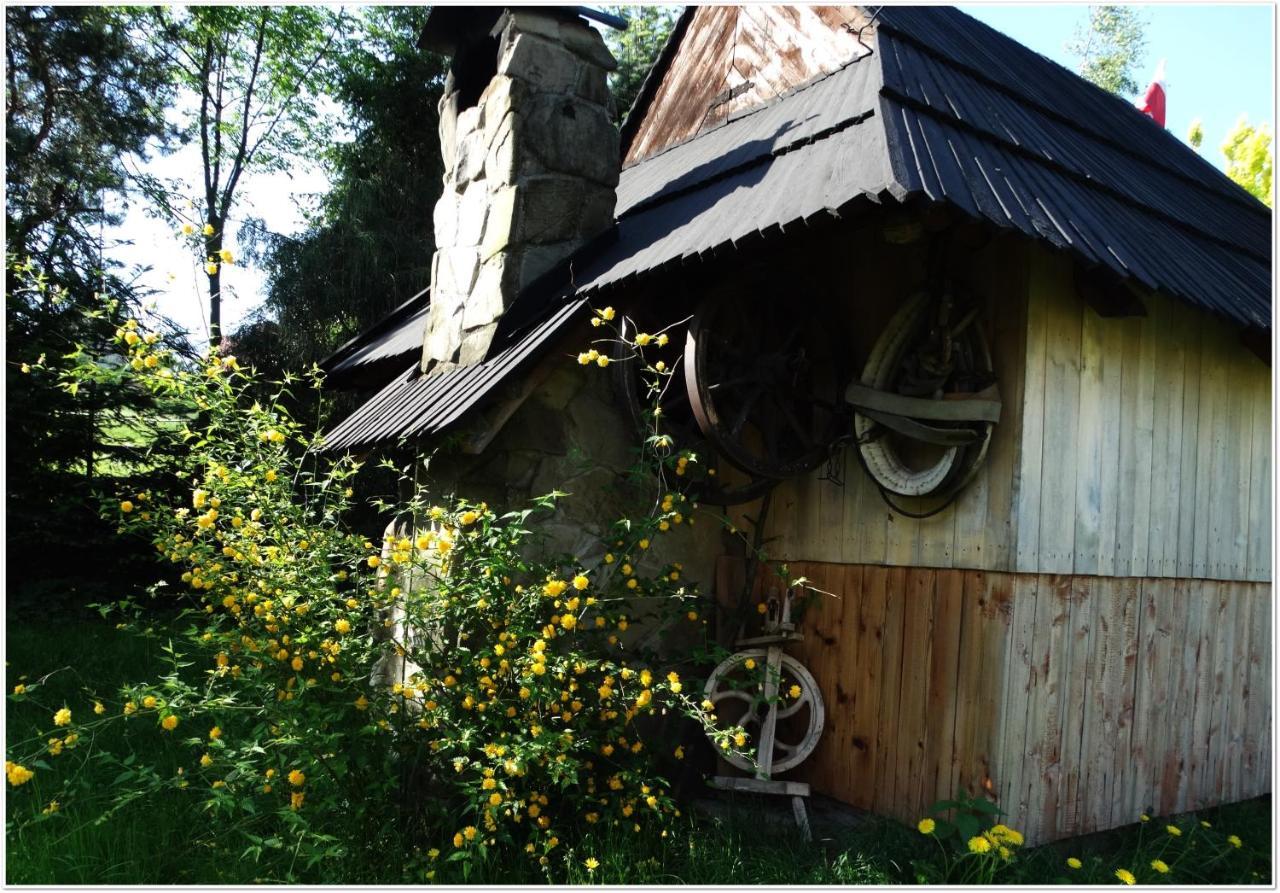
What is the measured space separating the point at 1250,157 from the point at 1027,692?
17.1 m

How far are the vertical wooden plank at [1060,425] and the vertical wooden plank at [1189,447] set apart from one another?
0.88 meters

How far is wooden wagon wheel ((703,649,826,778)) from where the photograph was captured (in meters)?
4.20

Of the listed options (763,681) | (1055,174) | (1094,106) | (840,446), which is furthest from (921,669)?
(1094,106)

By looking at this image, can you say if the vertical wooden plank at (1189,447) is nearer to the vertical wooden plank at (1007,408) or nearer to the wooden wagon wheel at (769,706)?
the vertical wooden plank at (1007,408)

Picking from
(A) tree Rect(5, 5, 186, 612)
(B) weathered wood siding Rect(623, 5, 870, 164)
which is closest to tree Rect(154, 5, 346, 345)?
(A) tree Rect(5, 5, 186, 612)

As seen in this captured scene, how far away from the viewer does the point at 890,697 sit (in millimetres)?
4148

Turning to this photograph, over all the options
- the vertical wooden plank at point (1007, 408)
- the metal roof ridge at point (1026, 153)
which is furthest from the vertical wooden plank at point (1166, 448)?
the vertical wooden plank at point (1007, 408)

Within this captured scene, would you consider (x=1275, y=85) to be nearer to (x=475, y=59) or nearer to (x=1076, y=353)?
(x=1076, y=353)

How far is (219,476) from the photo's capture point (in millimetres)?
3598

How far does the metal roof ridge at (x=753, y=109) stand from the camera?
5396mm

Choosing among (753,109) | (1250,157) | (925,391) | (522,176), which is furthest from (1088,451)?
(1250,157)

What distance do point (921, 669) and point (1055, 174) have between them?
229cm

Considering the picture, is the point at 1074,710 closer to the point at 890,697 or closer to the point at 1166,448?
the point at 890,697

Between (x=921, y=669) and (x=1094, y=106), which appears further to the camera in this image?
(x=1094, y=106)
